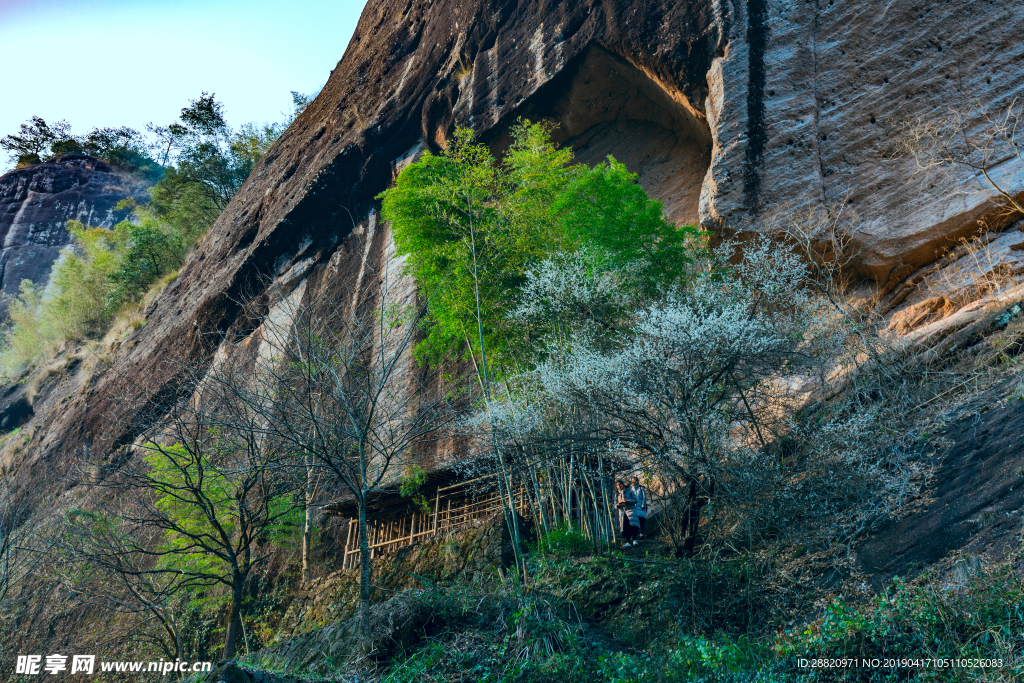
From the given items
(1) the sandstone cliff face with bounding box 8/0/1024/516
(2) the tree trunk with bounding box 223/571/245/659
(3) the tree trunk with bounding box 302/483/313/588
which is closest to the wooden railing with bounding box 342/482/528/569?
(3) the tree trunk with bounding box 302/483/313/588

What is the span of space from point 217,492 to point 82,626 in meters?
5.07

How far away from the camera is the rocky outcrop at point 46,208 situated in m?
40.6

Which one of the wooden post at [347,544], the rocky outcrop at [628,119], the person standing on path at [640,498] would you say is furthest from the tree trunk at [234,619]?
the rocky outcrop at [628,119]

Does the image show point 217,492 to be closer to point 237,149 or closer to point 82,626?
point 82,626

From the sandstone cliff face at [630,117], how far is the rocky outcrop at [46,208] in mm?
24425

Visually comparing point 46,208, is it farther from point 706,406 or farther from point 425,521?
point 706,406

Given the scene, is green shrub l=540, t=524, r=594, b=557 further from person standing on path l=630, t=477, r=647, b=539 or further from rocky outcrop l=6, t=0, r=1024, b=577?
rocky outcrop l=6, t=0, r=1024, b=577

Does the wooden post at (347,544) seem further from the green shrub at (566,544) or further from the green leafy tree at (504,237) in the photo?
the green shrub at (566,544)

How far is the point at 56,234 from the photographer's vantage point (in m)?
41.9

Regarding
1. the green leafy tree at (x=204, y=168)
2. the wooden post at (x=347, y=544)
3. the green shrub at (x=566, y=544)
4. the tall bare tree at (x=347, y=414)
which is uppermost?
the green leafy tree at (x=204, y=168)

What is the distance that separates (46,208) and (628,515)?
48.8 metres

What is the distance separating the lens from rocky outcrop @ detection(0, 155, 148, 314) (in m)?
40.6

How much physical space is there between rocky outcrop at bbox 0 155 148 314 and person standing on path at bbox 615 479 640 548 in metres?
44.8

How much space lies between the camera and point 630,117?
1583cm
